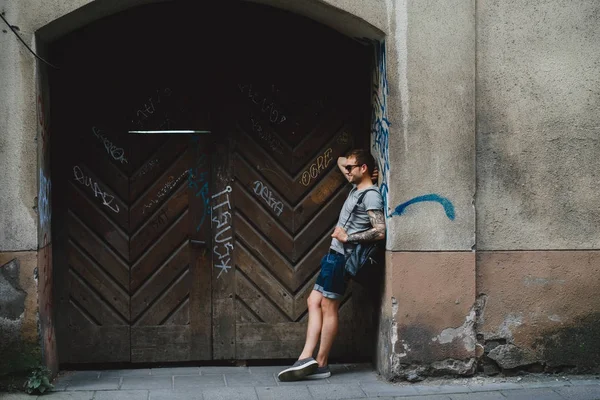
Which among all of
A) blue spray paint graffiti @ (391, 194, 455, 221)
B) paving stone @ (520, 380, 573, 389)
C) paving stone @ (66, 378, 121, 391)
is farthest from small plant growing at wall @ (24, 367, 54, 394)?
paving stone @ (520, 380, 573, 389)

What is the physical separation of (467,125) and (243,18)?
2.06 m

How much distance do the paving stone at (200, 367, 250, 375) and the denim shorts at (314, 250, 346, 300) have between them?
961 mm

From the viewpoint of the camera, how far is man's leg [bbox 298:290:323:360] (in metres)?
6.53

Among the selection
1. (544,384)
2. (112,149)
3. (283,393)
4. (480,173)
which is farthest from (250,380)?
(480,173)

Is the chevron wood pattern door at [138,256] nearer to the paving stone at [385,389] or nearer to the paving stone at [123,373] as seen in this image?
the paving stone at [123,373]

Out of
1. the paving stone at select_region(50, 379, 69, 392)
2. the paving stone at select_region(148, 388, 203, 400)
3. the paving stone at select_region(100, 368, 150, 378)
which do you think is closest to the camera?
the paving stone at select_region(148, 388, 203, 400)

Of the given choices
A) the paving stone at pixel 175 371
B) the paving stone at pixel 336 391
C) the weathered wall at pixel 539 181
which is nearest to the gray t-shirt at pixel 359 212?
the weathered wall at pixel 539 181

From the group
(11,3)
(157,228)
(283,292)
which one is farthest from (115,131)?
(283,292)

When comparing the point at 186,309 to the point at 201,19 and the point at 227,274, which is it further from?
the point at 201,19

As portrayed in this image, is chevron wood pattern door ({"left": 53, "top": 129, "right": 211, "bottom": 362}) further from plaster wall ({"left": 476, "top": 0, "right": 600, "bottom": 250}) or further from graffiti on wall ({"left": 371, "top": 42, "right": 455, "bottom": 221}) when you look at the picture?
plaster wall ({"left": 476, "top": 0, "right": 600, "bottom": 250})

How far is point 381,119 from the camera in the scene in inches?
257

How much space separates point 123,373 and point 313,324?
1591 mm

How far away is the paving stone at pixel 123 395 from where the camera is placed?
19.6 ft

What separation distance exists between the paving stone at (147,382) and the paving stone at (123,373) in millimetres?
102
